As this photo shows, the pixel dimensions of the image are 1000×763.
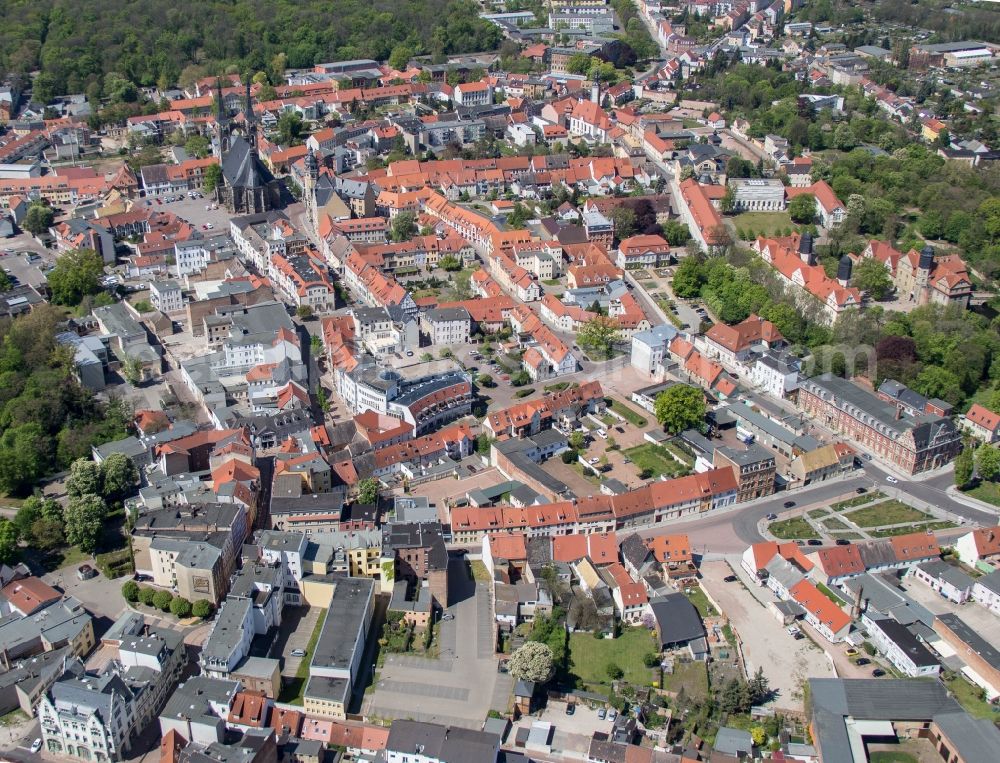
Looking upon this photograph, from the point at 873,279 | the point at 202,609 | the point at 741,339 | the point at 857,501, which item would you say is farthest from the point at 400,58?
the point at 202,609

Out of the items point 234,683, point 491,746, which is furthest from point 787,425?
point 234,683

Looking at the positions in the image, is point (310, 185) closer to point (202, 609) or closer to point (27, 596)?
point (27, 596)

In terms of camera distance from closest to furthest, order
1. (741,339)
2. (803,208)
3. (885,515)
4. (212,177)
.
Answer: (885,515), (741,339), (803,208), (212,177)

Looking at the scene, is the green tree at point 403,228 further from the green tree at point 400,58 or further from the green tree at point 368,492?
the green tree at point 400,58

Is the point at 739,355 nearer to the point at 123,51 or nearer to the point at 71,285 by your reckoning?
the point at 71,285

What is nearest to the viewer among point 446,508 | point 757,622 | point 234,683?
point 234,683

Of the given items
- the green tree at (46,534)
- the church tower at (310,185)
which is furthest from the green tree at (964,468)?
the church tower at (310,185)
